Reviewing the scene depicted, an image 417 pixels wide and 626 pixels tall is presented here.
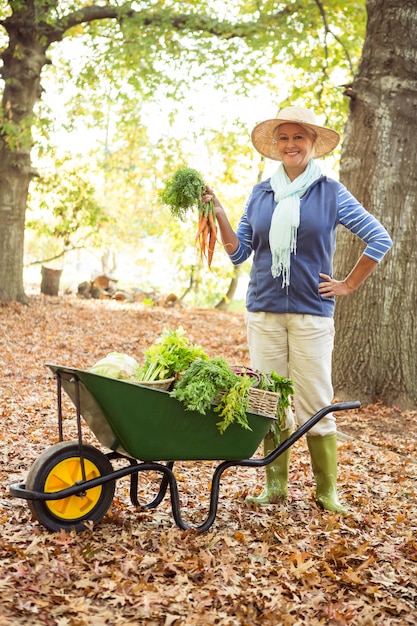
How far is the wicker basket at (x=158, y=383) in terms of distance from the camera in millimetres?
3496

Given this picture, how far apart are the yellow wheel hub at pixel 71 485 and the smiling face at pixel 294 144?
78.1 inches

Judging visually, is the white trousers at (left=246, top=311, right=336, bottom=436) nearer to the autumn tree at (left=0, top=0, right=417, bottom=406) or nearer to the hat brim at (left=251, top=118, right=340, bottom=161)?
the hat brim at (left=251, top=118, right=340, bottom=161)

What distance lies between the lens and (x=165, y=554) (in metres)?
3.39

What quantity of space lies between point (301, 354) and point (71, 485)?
4.76 feet

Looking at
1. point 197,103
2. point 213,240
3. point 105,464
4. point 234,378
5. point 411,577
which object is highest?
point 197,103

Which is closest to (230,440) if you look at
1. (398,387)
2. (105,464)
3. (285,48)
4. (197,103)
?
(105,464)

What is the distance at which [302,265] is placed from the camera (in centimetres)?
408

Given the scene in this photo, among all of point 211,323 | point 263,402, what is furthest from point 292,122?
point 211,323

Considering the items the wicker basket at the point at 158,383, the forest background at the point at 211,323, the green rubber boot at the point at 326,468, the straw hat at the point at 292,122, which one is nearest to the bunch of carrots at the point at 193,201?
the straw hat at the point at 292,122

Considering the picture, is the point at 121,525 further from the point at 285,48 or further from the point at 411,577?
the point at 285,48

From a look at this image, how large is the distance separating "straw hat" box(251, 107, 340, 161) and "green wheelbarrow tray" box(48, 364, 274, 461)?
164cm

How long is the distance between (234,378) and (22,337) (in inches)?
280

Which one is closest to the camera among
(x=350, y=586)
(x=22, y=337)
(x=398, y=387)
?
(x=350, y=586)

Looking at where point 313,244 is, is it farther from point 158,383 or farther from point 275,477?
point 275,477
